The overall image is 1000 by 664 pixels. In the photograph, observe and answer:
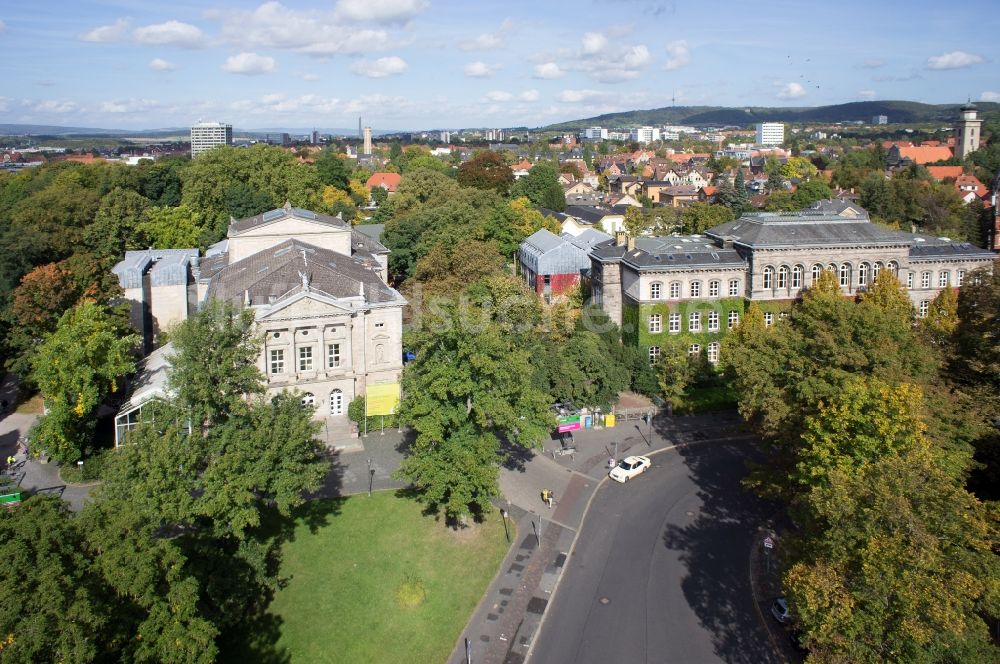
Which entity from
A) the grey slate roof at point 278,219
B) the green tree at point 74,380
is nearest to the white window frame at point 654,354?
the grey slate roof at point 278,219

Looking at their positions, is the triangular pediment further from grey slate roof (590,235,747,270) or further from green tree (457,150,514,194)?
green tree (457,150,514,194)

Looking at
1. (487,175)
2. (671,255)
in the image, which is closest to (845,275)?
(671,255)

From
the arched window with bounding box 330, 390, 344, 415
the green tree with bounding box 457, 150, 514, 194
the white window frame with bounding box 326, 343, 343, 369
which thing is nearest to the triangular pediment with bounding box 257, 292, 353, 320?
the white window frame with bounding box 326, 343, 343, 369

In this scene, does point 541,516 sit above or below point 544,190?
below

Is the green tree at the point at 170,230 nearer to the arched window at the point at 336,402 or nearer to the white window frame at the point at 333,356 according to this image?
the white window frame at the point at 333,356

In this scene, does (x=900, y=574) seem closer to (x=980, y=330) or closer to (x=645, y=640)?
(x=645, y=640)

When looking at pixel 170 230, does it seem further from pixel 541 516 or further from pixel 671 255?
pixel 541 516

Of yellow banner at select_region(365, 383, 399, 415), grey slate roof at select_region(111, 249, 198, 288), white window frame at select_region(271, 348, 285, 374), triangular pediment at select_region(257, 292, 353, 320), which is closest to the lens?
triangular pediment at select_region(257, 292, 353, 320)

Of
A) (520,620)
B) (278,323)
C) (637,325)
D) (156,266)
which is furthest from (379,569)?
(156,266)
